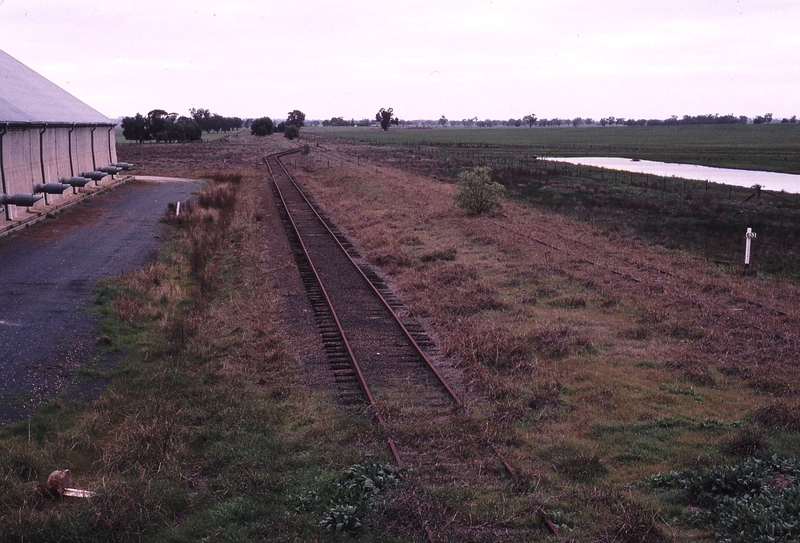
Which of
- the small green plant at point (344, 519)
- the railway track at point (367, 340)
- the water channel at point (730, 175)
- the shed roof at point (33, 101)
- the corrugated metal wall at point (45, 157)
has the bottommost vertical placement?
the small green plant at point (344, 519)

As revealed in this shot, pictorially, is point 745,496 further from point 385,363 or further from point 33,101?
point 33,101

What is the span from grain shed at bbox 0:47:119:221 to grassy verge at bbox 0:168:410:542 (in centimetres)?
1549

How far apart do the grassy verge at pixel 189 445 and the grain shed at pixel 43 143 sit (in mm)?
15491

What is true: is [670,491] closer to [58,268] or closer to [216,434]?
[216,434]

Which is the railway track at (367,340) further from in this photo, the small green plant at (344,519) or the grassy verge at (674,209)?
the grassy verge at (674,209)

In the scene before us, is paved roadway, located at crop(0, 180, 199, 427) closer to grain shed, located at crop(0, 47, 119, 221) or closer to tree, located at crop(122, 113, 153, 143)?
grain shed, located at crop(0, 47, 119, 221)

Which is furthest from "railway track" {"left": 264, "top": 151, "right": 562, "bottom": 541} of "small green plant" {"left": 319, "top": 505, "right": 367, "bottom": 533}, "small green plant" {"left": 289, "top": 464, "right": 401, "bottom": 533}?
"small green plant" {"left": 319, "top": 505, "right": 367, "bottom": 533}

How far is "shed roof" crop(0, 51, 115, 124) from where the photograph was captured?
29.5 meters

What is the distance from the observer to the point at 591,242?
81.0 feet

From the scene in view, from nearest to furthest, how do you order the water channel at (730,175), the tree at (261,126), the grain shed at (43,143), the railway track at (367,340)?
1. the railway track at (367,340)
2. the grain shed at (43,143)
3. the water channel at (730,175)
4. the tree at (261,126)

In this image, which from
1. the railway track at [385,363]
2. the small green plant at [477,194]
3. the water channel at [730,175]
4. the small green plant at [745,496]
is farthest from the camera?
the water channel at [730,175]

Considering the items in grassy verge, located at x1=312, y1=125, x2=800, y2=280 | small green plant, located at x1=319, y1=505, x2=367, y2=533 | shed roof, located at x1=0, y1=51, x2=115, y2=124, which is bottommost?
small green plant, located at x1=319, y1=505, x2=367, y2=533

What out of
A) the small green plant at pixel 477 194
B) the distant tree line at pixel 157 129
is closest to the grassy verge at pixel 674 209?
the small green plant at pixel 477 194

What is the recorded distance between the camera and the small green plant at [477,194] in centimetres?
3166
